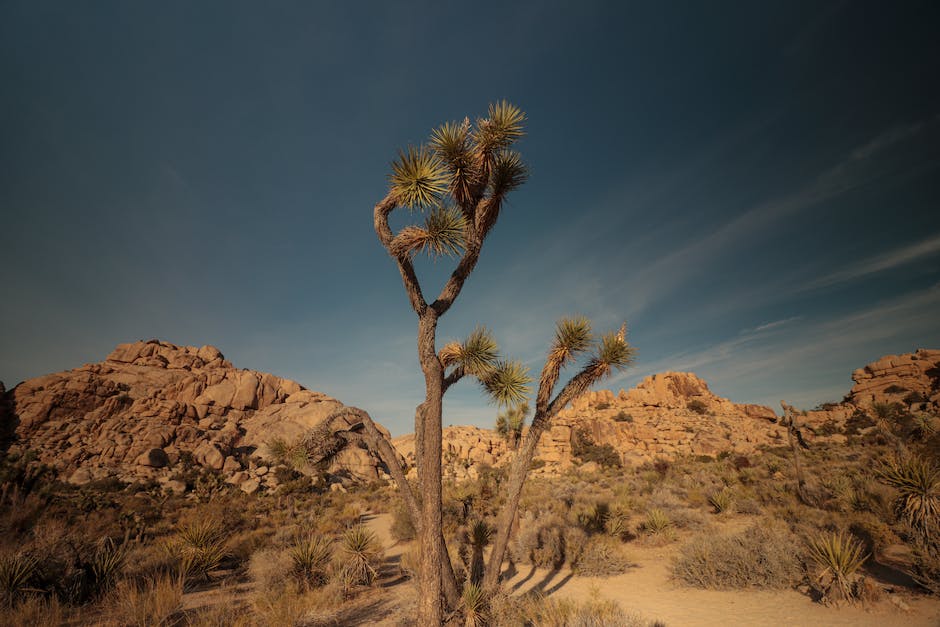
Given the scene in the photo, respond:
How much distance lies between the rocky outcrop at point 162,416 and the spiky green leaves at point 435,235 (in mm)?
31128

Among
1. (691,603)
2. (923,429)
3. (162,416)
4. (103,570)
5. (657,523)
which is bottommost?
(691,603)

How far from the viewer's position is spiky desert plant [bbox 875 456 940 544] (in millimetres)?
6086

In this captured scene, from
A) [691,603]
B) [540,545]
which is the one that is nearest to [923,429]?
[691,603]

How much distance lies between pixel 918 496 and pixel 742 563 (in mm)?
3278

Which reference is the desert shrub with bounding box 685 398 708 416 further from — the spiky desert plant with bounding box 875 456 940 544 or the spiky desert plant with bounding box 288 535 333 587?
the spiky desert plant with bounding box 288 535 333 587

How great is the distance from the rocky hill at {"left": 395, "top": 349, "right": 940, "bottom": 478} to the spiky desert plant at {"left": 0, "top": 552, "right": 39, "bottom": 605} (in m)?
31.3

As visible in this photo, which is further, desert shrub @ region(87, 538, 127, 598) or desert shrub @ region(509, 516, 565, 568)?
desert shrub @ region(509, 516, 565, 568)

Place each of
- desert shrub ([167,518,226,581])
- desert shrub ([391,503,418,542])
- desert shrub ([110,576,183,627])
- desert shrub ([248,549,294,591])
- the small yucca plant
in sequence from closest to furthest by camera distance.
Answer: desert shrub ([110,576,183,627]) < desert shrub ([248,549,294,591]) < desert shrub ([167,518,226,581]) < the small yucca plant < desert shrub ([391,503,418,542])

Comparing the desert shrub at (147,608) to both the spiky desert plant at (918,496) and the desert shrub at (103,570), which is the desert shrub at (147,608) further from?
the spiky desert plant at (918,496)

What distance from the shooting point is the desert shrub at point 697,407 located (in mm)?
43603

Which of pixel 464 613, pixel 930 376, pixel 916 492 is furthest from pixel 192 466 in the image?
pixel 930 376

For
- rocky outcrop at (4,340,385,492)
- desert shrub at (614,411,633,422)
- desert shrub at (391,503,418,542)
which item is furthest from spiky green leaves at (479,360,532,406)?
desert shrub at (614,411,633,422)

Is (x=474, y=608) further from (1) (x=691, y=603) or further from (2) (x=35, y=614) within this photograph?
(2) (x=35, y=614)

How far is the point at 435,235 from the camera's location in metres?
6.11
